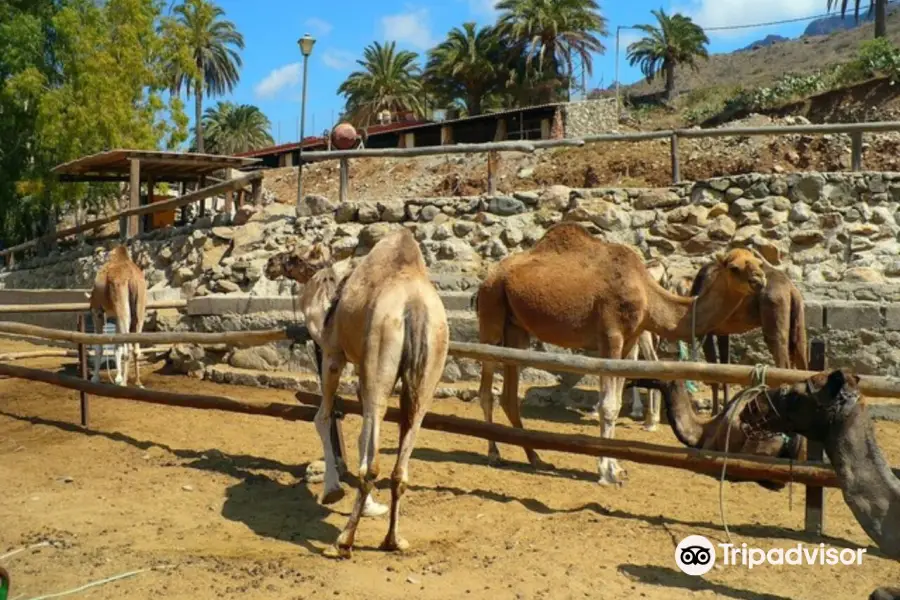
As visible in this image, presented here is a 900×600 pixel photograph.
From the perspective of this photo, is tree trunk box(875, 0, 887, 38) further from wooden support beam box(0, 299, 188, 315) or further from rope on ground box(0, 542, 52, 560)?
rope on ground box(0, 542, 52, 560)

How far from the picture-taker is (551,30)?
4609 centimetres

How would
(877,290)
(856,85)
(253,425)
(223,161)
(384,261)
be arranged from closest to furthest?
(384,261), (253,425), (877,290), (223,161), (856,85)

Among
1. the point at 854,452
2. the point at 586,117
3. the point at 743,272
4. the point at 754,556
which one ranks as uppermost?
the point at 586,117

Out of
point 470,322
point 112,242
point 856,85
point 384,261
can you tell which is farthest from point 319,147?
point 384,261

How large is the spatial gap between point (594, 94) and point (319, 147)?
23.6 m

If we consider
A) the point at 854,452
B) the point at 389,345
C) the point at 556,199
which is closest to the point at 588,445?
the point at 389,345

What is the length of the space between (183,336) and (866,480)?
6449mm

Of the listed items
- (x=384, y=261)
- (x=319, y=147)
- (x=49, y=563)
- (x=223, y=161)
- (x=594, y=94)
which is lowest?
(x=49, y=563)

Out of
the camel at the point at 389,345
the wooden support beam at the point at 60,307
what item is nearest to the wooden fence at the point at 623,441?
the camel at the point at 389,345

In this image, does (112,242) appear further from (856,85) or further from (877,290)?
(856,85)

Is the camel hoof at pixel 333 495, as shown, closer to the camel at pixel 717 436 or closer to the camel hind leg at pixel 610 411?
the camel hind leg at pixel 610 411

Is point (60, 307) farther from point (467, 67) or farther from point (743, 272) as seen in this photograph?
point (467, 67)

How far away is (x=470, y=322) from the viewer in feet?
35.2

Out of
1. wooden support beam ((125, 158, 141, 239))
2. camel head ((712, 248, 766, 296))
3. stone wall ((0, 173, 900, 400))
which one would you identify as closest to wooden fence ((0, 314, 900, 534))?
camel head ((712, 248, 766, 296))
